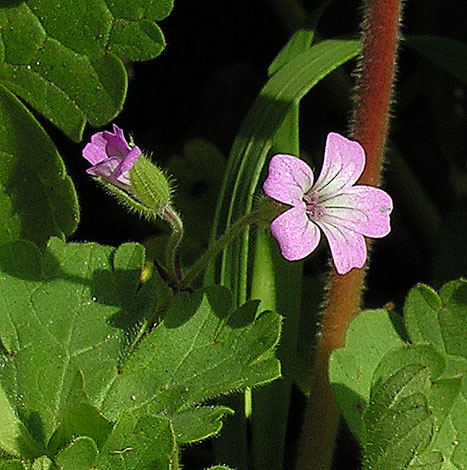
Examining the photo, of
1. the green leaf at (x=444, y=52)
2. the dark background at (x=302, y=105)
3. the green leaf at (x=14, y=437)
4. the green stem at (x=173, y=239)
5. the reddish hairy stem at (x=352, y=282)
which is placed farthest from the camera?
the dark background at (x=302, y=105)

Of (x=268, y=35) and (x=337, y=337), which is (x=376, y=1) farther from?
(x=268, y=35)

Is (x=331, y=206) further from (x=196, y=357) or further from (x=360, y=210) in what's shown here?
(x=196, y=357)

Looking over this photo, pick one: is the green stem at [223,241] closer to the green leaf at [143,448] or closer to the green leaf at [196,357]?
the green leaf at [196,357]

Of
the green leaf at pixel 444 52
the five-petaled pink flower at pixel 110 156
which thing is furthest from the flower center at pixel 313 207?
the green leaf at pixel 444 52

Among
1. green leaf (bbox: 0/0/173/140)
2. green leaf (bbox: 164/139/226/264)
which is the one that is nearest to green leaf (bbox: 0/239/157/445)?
green leaf (bbox: 0/0/173/140)

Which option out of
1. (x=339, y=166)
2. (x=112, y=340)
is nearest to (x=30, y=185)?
(x=112, y=340)

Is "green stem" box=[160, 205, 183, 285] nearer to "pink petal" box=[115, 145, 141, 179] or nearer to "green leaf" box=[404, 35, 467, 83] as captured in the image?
"pink petal" box=[115, 145, 141, 179]
